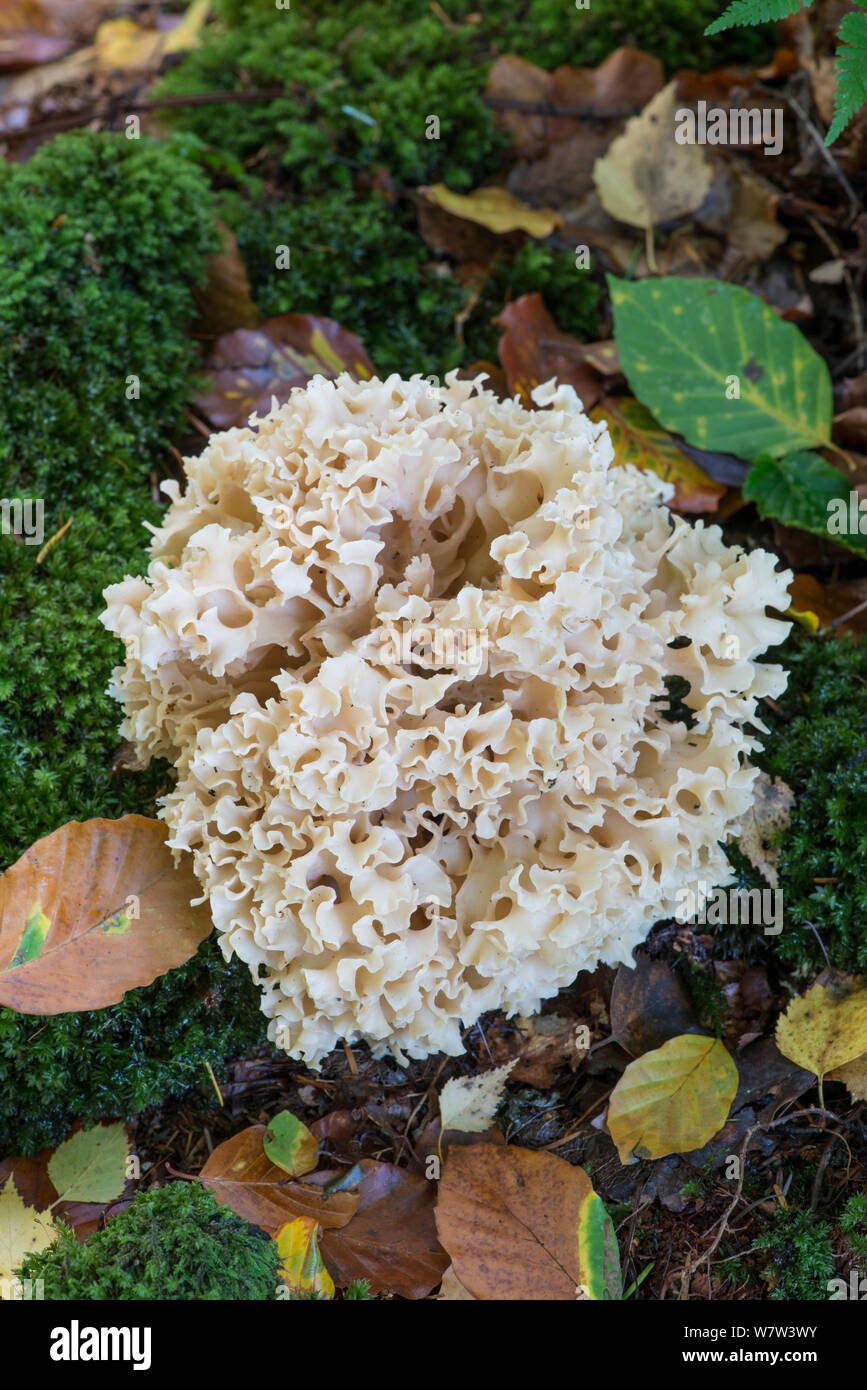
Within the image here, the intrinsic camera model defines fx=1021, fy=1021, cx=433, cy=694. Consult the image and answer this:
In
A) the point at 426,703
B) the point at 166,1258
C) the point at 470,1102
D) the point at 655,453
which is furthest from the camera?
the point at 655,453

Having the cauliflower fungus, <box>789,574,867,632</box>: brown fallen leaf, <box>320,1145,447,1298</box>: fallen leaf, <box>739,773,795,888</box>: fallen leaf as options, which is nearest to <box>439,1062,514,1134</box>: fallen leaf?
<box>320,1145,447,1298</box>: fallen leaf

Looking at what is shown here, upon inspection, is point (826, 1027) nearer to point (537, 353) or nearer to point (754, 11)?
point (537, 353)

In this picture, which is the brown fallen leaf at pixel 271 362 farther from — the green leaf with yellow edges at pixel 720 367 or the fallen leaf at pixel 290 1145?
the fallen leaf at pixel 290 1145

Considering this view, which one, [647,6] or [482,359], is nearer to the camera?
[482,359]

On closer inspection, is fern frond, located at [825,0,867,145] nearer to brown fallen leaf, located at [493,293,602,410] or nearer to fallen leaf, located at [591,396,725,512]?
fallen leaf, located at [591,396,725,512]

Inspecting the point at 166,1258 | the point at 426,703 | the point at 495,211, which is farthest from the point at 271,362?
the point at 166,1258
